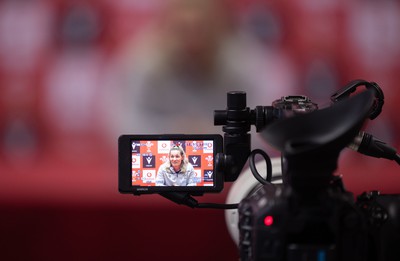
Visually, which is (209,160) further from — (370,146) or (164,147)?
(370,146)

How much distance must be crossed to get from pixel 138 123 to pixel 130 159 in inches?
35.6

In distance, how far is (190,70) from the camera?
2.05 metres

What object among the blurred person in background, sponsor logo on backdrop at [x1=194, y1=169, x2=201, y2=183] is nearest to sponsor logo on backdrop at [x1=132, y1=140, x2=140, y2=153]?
sponsor logo on backdrop at [x1=194, y1=169, x2=201, y2=183]

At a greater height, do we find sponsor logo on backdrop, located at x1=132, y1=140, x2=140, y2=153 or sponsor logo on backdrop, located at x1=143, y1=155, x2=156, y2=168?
sponsor logo on backdrop, located at x1=132, y1=140, x2=140, y2=153

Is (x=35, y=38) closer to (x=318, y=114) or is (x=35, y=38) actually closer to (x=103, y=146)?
(x=103, y=146)

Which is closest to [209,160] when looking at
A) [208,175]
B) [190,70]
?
[208,175]

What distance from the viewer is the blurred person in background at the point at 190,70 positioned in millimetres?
2035

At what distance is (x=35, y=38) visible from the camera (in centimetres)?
209

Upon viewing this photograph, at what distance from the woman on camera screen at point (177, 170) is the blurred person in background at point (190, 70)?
32.3 inches

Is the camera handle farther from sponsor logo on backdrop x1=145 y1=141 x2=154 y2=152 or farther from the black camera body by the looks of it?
sponsor logo on backdrop x1=145 y1=141 x2=154 y2=152

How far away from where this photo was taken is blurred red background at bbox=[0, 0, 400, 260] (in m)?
2.04

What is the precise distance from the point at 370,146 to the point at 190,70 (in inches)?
39.6

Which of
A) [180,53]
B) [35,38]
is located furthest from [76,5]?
[180,53]

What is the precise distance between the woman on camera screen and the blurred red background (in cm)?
81
